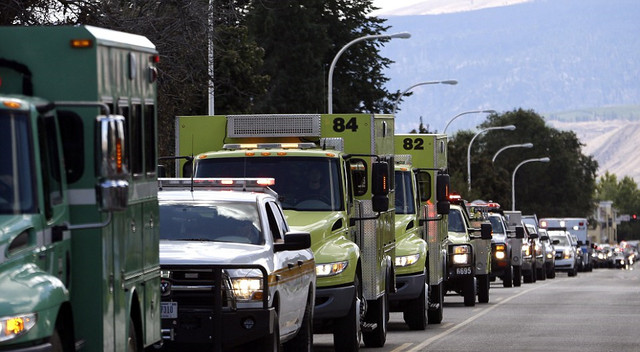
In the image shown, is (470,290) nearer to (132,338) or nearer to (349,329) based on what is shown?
(349,329)

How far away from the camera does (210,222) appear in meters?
15.7

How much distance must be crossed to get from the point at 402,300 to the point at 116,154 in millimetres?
15273

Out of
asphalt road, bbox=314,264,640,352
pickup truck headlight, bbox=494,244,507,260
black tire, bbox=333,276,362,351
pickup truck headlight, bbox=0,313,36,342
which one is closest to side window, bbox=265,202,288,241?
black tire, bbox=333,276,362,351

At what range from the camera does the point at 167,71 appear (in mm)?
29672

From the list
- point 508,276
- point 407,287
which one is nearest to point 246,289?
point 407,287

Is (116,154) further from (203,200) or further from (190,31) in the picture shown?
(190,31)

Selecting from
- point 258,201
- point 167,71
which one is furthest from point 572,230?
point 258,201

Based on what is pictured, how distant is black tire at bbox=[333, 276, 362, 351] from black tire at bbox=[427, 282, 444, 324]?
7938mm

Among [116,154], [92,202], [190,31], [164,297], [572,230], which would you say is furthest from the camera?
[572,230]

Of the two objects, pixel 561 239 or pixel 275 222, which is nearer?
pixel 275 222

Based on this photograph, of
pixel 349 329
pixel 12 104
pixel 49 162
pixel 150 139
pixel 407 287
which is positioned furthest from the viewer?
pixel 407 287

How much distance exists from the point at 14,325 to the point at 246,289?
207 inches

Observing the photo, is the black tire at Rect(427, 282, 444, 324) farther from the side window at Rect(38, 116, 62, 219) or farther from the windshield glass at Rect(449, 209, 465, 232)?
the side window at Rect(38, 116, 62, 219)

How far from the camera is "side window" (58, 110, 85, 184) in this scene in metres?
10.7
